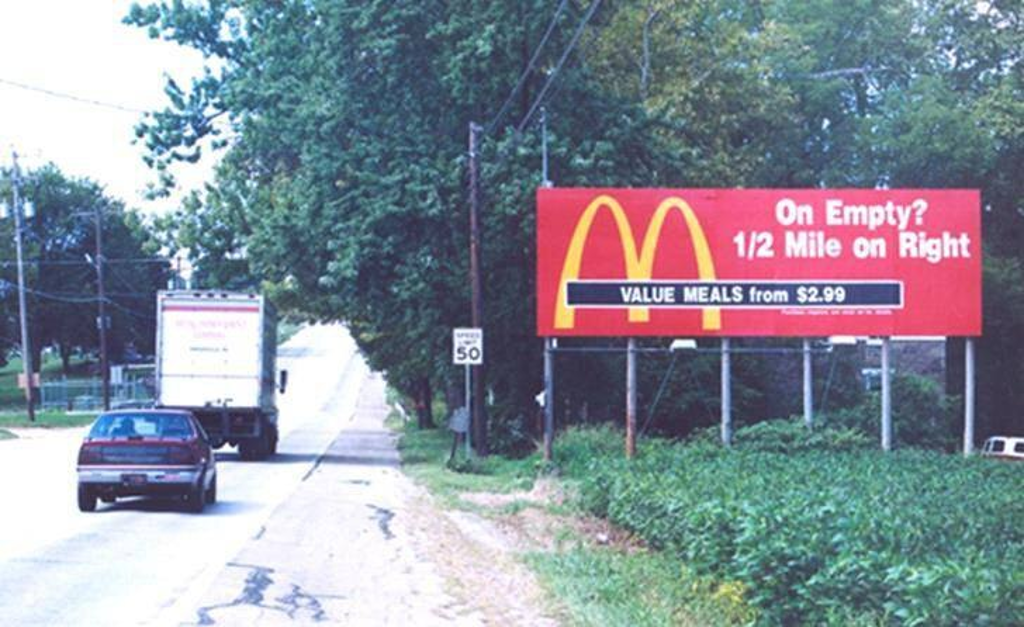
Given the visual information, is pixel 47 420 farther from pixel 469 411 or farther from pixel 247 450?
pixel 469 411

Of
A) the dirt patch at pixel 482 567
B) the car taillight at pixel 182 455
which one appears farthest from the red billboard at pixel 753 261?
the car taillight at pixel 182 455

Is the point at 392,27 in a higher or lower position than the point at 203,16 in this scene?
lower

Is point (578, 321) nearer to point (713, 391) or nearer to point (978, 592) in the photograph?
Answer: point (713, 391)

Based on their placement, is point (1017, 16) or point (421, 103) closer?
point (421, 103)

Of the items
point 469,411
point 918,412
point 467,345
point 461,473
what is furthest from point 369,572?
point 918,412

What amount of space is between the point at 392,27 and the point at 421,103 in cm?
232

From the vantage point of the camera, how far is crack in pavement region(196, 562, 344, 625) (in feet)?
40.8

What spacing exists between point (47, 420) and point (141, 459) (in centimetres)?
4663

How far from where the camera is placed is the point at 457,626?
1221cm

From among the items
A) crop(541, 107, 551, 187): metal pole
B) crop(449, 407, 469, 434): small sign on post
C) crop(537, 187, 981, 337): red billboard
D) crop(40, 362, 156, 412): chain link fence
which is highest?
crop(541, 107, 551, 187): metal pole

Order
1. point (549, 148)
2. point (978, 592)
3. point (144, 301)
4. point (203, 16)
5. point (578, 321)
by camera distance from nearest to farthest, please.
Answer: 1. point (978, 592)
2. point (578, 321)
3. point (549, 148)
4. point (203, 16)
5. point (144, 301)

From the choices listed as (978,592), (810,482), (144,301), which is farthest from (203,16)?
(144,301)

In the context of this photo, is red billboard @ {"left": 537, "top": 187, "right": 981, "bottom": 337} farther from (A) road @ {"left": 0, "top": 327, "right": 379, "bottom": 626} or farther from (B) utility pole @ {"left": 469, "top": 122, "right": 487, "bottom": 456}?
(A) road @ {"left": 0, "top": 327, "right": 379, "bottom": 626}

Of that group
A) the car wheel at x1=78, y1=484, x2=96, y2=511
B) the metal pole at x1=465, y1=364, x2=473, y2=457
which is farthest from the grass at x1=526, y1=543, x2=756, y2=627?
the metal pole at x1=465, y1=364, x2=473, y2=457
